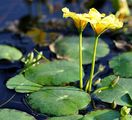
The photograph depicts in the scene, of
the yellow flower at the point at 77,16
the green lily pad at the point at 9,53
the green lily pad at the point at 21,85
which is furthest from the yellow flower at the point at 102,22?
the green lily pad at the point at 9,53

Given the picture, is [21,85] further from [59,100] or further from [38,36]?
[38,36]

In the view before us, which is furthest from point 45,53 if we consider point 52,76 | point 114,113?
point 114,113

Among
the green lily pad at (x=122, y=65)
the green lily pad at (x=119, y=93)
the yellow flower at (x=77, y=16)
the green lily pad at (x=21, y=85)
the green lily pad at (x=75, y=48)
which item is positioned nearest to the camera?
the yellow flower at (x=77, y=16)

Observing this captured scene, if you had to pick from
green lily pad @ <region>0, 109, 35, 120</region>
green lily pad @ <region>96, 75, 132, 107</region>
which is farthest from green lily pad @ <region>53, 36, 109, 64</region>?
green lily pad @ <region>0, 109, 35, 120</region>

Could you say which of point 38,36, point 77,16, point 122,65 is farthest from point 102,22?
point 38,36

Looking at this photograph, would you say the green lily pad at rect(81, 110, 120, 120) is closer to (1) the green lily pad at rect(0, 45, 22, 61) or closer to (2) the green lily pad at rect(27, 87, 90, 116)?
(2) the green lily pad at rect(27, 87, 90, 116)

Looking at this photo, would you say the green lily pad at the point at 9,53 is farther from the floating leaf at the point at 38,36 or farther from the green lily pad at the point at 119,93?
the green lily pad at the point at 119,93

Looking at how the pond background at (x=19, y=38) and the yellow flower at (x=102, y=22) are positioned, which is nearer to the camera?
the yellow flower at (x=102, y=22)
